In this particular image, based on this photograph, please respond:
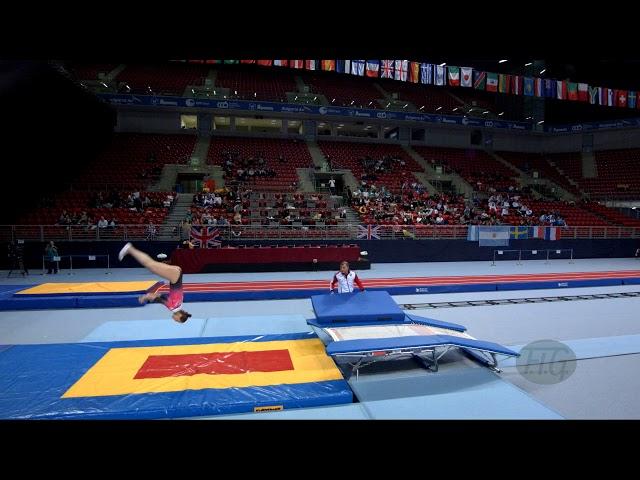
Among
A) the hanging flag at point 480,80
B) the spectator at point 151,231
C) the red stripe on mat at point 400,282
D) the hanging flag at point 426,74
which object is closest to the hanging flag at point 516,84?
the hanging flag at point 480,80

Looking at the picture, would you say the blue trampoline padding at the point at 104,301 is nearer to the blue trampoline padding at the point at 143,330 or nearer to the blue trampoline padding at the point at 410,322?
the blue trampoline padding at the point at 143,330

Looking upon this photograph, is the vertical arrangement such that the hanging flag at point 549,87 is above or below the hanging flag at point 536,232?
above

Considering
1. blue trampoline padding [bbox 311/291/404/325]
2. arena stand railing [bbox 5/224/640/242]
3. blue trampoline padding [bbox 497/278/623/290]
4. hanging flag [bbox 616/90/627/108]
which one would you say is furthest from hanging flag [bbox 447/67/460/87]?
blue trampoline padding [bbox 311/291/404/325]

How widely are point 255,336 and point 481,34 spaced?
545 centimetres

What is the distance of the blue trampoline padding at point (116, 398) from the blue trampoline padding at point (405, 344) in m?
0.47

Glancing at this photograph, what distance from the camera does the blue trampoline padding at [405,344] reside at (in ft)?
16.2

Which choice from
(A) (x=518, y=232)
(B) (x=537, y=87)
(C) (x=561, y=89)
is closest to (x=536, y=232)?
(A) (x=518, y=232)

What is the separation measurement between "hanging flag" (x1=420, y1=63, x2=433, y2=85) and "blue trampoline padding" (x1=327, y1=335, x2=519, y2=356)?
14.8m

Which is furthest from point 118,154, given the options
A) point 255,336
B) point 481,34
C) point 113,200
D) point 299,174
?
point 481,34

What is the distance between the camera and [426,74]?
1736 cm

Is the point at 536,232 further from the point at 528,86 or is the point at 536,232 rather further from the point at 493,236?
the point at 528,86

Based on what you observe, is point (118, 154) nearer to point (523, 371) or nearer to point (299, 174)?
point (299, 174)

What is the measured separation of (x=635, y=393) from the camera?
452 cm

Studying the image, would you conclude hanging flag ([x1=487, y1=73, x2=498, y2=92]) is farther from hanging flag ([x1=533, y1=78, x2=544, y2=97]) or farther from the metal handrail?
the metal handrail
